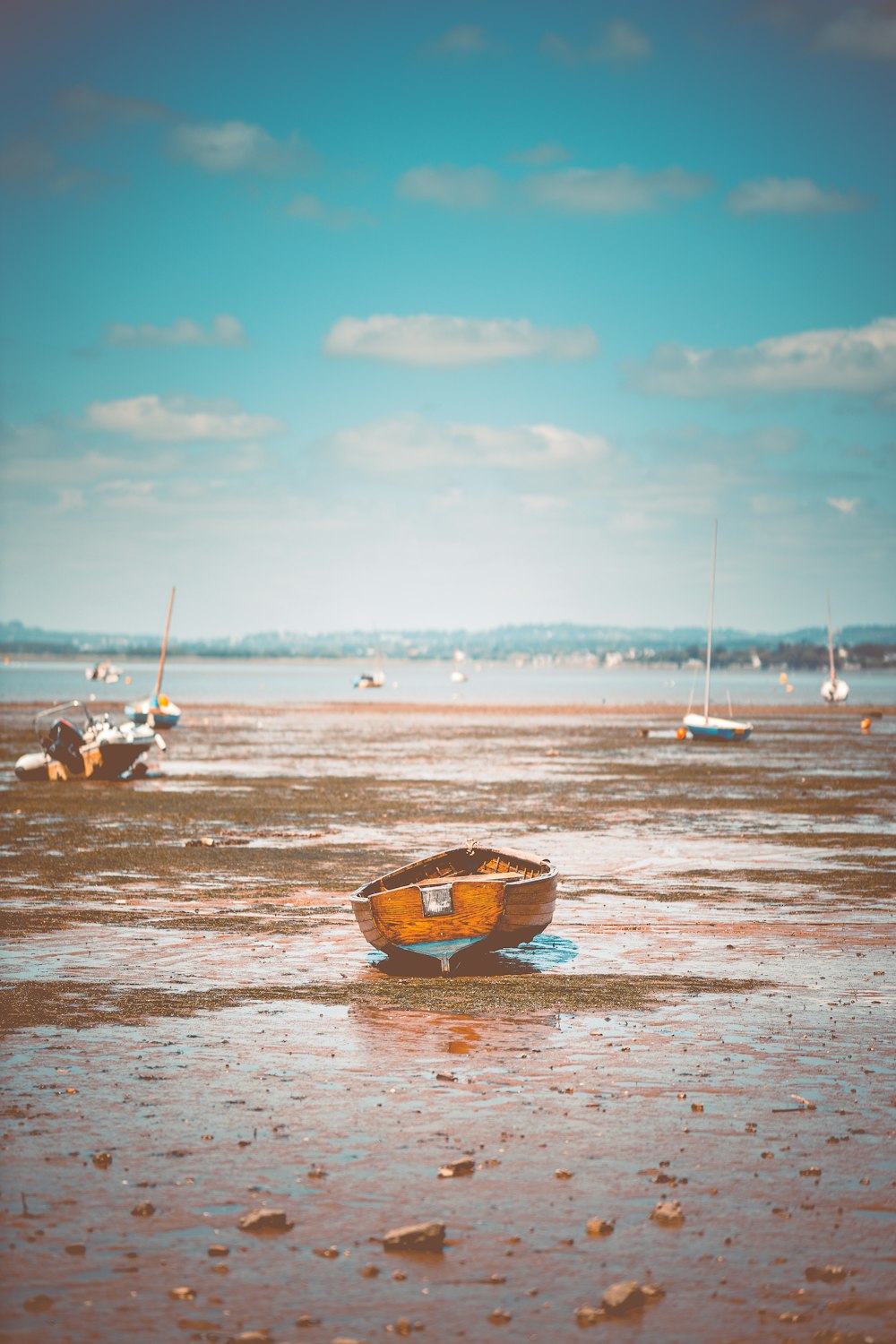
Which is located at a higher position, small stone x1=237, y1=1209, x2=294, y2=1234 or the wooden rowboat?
the wooden rowboat

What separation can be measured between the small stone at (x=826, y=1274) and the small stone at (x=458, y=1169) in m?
2.63

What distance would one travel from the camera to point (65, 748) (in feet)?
152

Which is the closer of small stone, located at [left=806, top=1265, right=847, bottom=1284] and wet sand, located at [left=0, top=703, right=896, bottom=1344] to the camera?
wet sand, located at [left=0, top=703, right=896, bottom=1344]

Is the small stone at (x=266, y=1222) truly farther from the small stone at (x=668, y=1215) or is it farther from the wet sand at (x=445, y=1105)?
the small stone at (x=668, y=1215)

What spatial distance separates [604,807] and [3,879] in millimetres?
18177

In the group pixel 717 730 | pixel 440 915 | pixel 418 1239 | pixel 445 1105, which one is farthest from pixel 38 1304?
pixel 717 730

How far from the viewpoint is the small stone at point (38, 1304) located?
770 cm

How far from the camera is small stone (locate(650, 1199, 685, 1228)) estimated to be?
29.3ft

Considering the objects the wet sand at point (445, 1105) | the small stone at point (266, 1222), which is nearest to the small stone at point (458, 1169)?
the wet sand at point (445, 1105)

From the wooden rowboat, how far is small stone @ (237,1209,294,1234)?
721cm

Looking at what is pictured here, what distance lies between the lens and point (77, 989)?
15.5 meters

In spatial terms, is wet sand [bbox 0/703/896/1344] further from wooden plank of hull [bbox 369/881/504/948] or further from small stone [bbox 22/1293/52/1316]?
wooden plank of hull [bbox 369/881/504/948]

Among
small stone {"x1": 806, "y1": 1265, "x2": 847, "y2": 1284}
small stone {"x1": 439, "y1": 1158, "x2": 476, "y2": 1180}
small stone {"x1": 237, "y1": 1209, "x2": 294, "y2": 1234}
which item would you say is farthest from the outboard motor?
small stone {"x1": 806, "y1": 1265, "x2": 847, "y2": 1284}

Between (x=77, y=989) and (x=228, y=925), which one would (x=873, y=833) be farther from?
(x=77, y=989)
